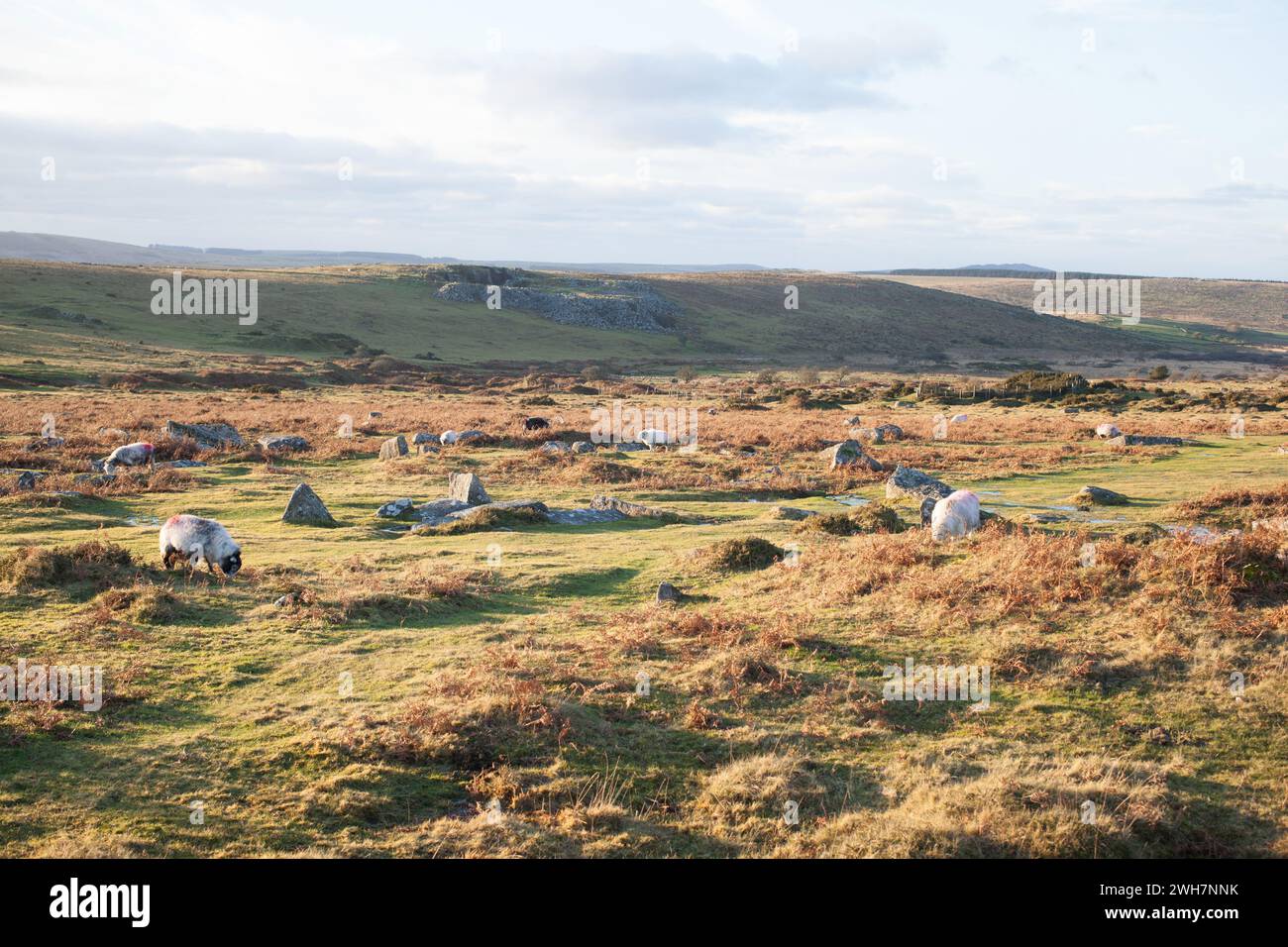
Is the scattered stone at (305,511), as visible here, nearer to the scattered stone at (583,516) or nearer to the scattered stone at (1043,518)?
the scattered stone at (583,516)

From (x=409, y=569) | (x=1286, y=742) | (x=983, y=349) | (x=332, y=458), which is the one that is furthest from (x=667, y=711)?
(x=983, y=349)

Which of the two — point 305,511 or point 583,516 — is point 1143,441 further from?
point 305,511

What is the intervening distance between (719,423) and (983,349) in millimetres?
104083

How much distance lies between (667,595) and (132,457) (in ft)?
73.3

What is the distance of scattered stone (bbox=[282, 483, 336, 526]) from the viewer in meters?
22.6

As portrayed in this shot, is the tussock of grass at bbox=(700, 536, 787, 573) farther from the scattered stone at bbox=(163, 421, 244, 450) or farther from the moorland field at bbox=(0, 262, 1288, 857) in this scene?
the scattered stone at bbox=(163, 421, 244, 450)

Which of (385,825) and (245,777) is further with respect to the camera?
(245,777)

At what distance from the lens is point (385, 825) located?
8.47 meters

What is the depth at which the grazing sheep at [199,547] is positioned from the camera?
16.5 metres

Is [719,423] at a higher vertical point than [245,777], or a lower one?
higher

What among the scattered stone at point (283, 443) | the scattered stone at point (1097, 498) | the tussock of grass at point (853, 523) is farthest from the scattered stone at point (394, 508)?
the scattered stone at point (1097, 498)

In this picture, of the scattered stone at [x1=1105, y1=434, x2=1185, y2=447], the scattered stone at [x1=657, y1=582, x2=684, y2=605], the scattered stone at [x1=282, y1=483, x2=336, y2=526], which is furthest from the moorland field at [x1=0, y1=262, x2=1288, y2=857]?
the scattered stone at [x1=1105, y1=434, x2=1185, y2=447]

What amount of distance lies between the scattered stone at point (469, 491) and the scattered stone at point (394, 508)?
3.97ft
